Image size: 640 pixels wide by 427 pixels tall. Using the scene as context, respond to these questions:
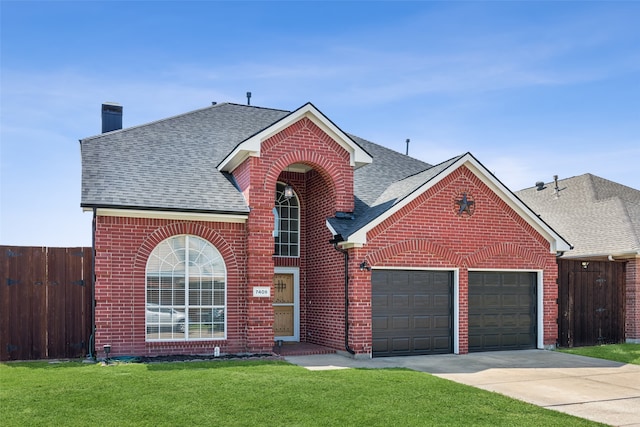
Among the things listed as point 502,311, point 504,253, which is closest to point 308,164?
point 504,253

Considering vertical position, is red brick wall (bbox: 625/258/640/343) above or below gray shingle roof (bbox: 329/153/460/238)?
below

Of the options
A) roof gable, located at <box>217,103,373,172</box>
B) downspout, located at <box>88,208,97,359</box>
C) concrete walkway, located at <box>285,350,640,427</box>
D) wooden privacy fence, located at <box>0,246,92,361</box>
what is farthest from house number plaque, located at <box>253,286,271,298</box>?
wooden privacy fence, located at <box>0,246,92,361</box>

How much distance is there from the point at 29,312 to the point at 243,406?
284 inches

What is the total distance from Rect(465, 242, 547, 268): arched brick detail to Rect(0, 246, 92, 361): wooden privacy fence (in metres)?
9.68

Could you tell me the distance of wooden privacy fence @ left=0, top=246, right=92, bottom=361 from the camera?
13281mm

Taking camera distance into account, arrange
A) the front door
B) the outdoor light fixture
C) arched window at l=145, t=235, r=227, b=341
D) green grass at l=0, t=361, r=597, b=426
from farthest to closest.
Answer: the front door → the outdoor light fixture → arched window at l=145, t=235, r=227, b=341 → green grass at l=0, t=361, r=597, b=426

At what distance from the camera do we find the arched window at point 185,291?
13.9 m

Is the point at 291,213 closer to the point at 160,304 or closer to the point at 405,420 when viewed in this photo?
the point at 160,304

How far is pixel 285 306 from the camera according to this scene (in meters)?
16.9

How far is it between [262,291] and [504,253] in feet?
21.9

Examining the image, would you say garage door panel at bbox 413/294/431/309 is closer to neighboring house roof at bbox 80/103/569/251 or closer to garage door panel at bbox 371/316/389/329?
garage door panel at bbox 371/316/389/329

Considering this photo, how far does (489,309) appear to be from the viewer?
16031 millimetres

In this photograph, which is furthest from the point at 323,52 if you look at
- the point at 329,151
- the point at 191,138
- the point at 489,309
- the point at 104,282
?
the point at 489,309

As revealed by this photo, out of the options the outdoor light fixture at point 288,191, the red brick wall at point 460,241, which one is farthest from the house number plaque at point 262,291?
the outdoor light fixture at point 288,191
